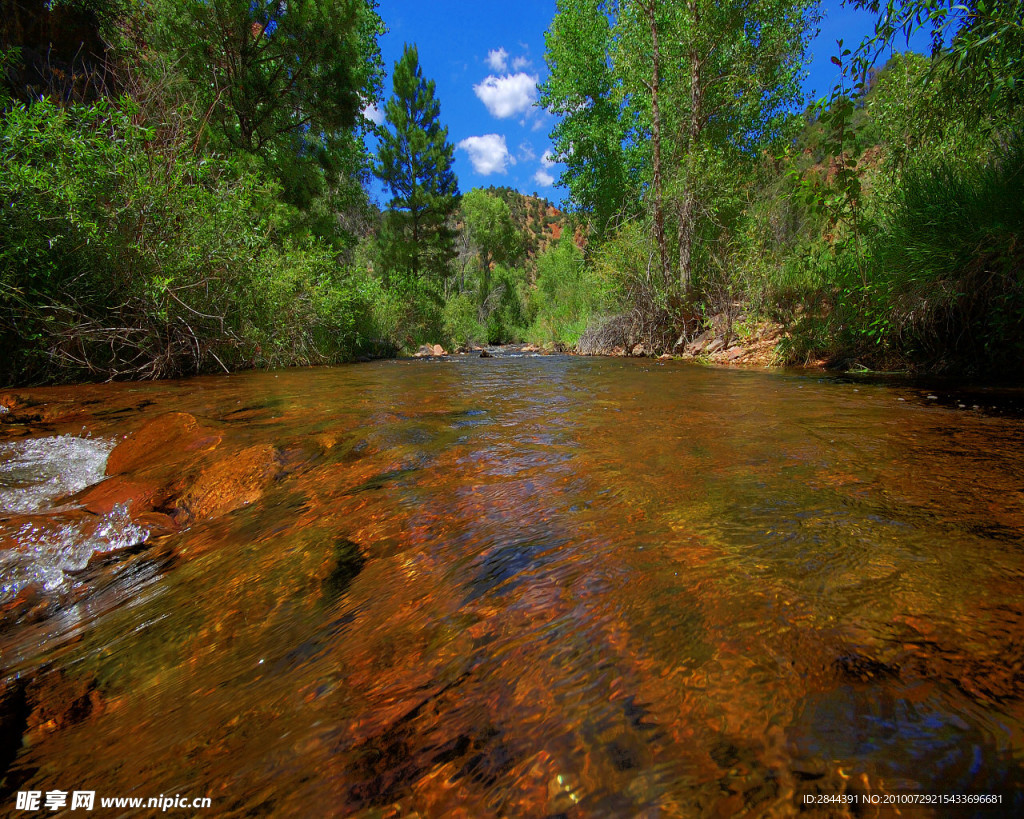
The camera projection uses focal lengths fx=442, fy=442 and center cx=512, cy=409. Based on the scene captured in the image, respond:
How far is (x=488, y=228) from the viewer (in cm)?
3678

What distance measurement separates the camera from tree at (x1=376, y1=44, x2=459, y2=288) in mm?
21875

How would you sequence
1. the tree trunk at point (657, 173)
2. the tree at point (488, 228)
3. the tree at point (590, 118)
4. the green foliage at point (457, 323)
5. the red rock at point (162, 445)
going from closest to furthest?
the red rock at point (162, 445) < the tree trunk at point (657, 173) < the tree at point (590, 118) < the green foliage at point (457, 323) < the tree at point (488, 228)

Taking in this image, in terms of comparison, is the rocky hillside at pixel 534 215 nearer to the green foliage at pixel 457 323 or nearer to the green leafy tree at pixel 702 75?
the green foliage at pixel 457 323

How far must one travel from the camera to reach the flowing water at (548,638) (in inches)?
30.3

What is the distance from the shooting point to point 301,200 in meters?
13.5

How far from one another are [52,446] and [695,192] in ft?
38.8

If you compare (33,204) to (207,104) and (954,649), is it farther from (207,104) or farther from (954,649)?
(207,104)

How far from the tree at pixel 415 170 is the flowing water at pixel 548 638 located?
21.9 m

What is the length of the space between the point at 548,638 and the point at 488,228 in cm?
3900

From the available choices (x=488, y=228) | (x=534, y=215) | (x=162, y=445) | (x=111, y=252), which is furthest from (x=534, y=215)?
(x=162, y=445)

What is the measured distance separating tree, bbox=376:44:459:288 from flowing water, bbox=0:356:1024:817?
864 inches

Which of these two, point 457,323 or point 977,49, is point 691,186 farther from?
point 457,323

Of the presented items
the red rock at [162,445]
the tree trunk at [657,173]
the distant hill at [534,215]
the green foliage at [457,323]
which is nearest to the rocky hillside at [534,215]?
the distant hill at [534,215]

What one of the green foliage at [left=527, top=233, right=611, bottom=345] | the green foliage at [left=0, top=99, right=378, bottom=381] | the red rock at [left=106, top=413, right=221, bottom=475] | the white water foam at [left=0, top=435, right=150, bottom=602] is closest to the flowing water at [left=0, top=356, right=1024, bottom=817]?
the white water foam at [left=0, top=435, right=150, bottom=602]
